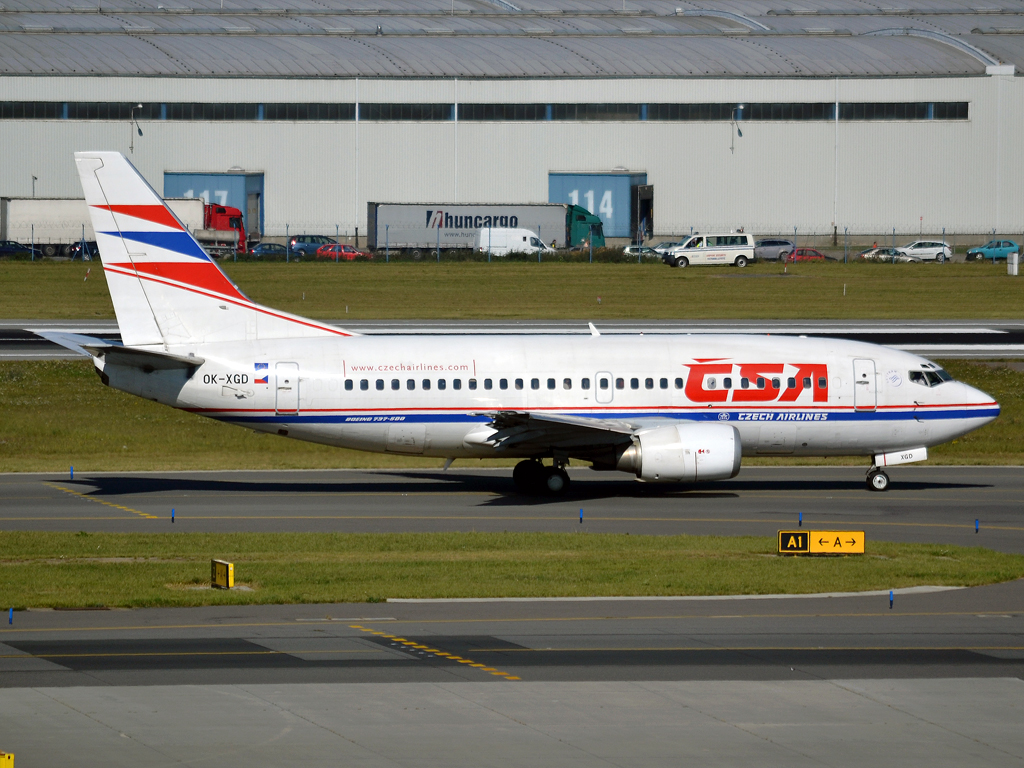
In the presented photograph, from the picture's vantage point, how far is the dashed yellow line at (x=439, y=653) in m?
18.1

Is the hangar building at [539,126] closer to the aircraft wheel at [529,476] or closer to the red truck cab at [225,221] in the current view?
the red truck cab at [225,221]

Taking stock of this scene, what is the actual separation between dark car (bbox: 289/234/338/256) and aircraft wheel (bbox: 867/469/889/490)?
7183 cm

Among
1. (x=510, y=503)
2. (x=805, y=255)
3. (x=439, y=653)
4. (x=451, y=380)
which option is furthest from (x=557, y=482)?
(x=805, y=255)

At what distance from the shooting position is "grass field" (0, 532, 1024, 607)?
23.2 m

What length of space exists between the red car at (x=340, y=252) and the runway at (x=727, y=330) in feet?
98.8

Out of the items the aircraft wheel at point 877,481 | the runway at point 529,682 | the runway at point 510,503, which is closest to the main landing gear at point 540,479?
the runway at point 510,503

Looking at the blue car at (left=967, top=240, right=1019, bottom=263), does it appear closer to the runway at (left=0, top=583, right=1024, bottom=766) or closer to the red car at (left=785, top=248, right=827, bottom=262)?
the red car at (left=785, top=248, right=827, bottom=262)

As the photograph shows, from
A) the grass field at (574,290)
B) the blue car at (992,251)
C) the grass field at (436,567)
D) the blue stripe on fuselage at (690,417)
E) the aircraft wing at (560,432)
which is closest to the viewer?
the grass field at (436,567)

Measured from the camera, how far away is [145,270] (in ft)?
114

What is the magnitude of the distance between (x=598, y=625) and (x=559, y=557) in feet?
18.1

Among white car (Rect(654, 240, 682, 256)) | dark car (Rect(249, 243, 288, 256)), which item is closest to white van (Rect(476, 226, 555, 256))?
white car (Rect(654, 240, 682, 256))

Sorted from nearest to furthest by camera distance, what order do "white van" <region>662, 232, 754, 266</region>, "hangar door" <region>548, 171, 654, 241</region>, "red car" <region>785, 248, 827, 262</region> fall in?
1. "white van" <region>662, 232, 754, 266</region>
2. "red car" <region>785, 248, 827, 262</region>
3. "hangar door" <region>548, 171, 654, 241</region>

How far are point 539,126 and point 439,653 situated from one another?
92335 millimetres

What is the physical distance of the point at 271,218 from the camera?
10956cm
